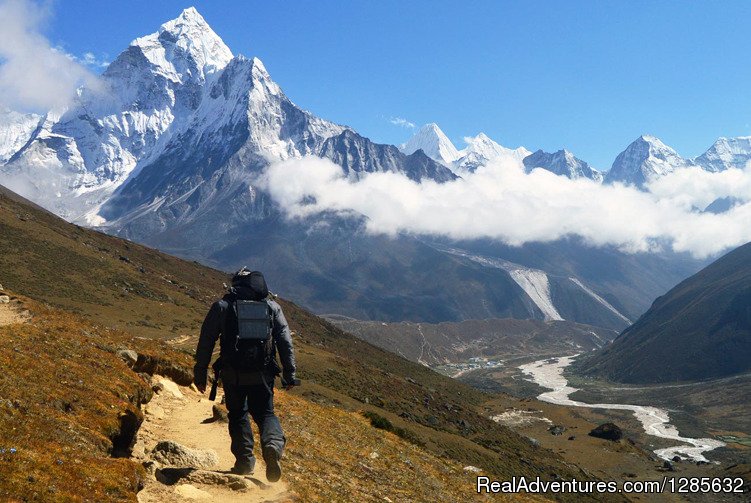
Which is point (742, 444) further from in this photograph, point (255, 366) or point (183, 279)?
point (255, 366)

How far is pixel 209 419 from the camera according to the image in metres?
20.9

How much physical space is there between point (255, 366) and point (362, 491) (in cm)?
710

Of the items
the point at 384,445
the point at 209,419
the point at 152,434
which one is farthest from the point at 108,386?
the point at 384,445

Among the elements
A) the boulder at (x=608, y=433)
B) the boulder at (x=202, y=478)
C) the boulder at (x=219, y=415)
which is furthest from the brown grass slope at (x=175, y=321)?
the boulder at (x=202, y=478)

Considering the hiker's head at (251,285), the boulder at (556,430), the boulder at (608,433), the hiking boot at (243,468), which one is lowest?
the boulder at (556,430)

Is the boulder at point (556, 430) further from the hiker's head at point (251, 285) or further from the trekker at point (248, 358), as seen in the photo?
the hiker's head at point (251, 285)

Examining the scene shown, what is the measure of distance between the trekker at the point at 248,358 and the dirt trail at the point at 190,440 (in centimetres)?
72

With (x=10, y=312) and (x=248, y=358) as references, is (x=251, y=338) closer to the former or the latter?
(x=248, y=358)

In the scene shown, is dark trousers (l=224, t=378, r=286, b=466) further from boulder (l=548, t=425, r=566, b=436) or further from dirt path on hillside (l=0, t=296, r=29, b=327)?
boulder (l=548, t=425, r=566, b=436)

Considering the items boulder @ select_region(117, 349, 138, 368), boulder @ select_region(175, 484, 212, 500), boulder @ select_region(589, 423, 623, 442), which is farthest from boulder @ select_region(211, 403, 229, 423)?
boulder @ select_region(589, 423, 623, 442)

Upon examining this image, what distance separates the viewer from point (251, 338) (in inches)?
543

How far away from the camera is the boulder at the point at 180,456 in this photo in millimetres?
15031

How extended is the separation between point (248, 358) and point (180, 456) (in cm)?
383

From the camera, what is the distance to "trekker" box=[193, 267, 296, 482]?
1390 cm
